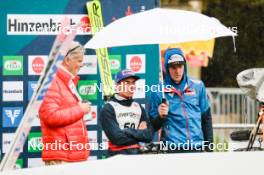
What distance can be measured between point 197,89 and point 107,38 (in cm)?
107

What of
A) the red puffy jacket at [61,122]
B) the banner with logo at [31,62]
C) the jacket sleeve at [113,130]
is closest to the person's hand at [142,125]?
the jacket sleeve at [113,130]

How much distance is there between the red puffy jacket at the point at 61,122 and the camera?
850 centimetres

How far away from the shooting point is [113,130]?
7.54m

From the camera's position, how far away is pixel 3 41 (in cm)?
868

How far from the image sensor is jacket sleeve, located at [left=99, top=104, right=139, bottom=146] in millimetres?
7508

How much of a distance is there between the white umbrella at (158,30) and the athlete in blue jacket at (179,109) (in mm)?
343

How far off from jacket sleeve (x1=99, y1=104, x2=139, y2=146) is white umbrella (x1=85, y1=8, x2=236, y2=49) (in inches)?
29.0

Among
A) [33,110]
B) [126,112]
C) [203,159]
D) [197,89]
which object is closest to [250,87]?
[197,89]

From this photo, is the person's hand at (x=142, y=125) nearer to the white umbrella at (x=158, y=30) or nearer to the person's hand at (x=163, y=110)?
the person's hand at (x=163, y=110)

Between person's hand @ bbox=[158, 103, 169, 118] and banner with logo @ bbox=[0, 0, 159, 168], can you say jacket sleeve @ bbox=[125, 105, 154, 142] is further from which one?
banner with logo @ bbox=[0, 0, 159, 168]

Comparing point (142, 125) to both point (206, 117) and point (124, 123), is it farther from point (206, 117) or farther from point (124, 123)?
point (206, 117)

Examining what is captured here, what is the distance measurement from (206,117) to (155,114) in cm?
54

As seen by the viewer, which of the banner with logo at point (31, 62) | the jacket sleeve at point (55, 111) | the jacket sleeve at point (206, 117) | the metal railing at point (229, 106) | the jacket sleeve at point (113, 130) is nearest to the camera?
the jacket sleeve at point (113, 130)

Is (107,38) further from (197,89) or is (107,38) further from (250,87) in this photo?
(250,87)
